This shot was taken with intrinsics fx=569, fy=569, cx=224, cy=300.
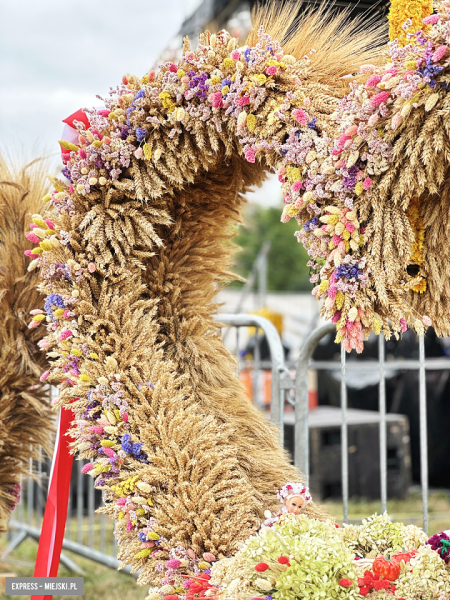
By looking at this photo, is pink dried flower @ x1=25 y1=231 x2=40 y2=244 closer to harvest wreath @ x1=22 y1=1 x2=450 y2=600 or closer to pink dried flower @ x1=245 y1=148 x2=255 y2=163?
harvest wreath @ x1=22 y1=1 x2=450 y2=600

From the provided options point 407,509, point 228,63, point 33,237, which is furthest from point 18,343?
point 407,509

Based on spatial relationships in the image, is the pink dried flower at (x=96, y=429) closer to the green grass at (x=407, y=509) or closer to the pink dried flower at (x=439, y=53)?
the pink dried flower at (x=439, y=53)

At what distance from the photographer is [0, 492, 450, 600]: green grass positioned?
2.51 meters

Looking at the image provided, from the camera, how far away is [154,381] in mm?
1134

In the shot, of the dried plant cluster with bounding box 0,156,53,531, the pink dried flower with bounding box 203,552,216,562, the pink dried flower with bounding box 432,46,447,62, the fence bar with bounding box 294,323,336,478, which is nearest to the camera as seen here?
the pink dried flower with bounding box 432,46,447,62

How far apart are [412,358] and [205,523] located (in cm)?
390

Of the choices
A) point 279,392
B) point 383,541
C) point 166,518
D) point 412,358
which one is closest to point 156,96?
point 166,518

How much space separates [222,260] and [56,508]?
70cm

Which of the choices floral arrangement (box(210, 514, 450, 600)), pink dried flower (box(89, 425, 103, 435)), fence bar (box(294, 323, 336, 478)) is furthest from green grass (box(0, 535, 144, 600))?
floral arrangement (box(210, 514, 450, 600))

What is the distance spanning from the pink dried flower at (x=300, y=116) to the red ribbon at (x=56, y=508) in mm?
814

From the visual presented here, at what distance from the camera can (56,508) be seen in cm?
133

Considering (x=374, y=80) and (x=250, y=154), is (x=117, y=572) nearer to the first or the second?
(x=250, y=154)

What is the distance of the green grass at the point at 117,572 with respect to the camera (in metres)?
2.51

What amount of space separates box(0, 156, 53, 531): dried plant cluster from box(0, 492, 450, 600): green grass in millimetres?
704
